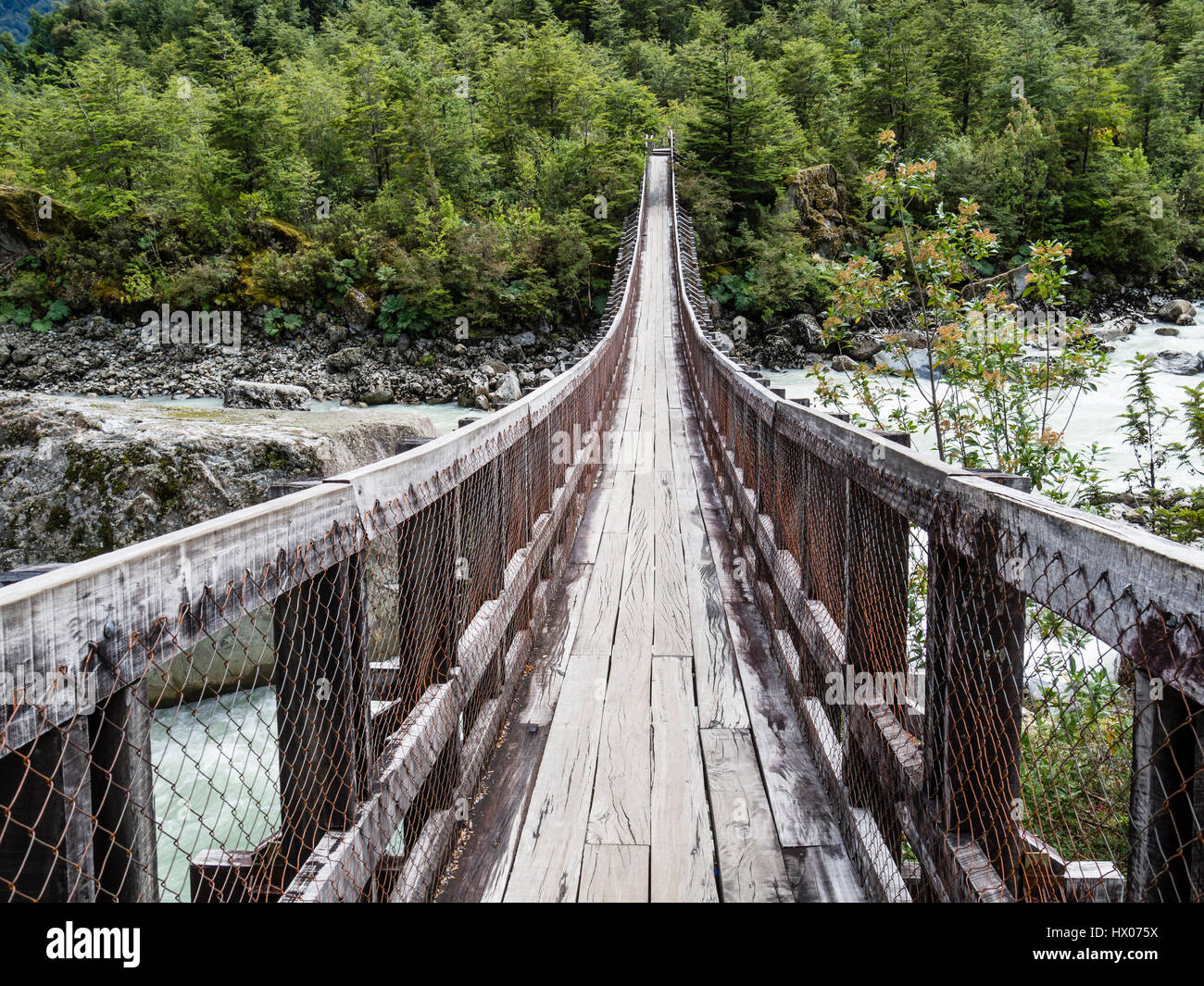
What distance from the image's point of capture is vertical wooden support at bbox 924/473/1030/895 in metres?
1.60

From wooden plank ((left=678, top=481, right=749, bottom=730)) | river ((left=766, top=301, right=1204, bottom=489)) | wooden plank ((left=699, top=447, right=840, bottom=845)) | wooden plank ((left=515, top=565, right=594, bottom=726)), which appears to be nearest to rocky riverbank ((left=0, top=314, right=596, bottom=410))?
river ((left=766, top=301, right=1204, bottom=489))

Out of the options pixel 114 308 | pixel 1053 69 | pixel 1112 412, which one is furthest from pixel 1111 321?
pixel 114 308

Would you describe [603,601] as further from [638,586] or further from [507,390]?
[507,390]

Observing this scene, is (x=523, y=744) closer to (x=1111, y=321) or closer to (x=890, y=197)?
(x=890, y=197)

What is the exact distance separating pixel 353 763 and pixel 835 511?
193 cm

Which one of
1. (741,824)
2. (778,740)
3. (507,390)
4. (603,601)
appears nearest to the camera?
(741,824)

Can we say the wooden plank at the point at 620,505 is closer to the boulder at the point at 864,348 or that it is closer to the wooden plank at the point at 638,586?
the wooden plank at the point at 638,586

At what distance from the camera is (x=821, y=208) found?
28.2 m

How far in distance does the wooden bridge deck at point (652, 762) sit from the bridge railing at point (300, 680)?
0.21m

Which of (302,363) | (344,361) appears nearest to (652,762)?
(344,361)

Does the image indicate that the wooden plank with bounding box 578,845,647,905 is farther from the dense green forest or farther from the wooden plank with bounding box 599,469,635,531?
the dense green forest

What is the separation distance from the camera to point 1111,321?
76.0 feet

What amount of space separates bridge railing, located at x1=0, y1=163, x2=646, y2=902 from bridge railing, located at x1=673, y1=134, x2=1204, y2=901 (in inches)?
47.5

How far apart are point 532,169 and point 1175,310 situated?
21.0m
